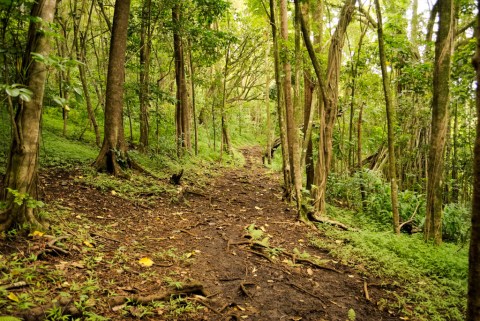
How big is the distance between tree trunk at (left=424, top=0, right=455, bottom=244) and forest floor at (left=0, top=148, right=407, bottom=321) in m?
2.20

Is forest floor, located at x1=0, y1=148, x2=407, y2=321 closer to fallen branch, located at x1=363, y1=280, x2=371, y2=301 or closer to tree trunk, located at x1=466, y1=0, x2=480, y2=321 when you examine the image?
fallen branch, located at x1=363, y1=280, x2=371, y2=301

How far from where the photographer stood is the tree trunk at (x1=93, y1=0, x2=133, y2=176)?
7.58 m

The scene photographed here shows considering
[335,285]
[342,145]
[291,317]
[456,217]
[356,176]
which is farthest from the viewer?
[342,145]

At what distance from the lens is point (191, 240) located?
5176 millimetres

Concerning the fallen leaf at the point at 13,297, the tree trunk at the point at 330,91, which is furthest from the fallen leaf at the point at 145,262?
the tree trunk at the point at 330,91

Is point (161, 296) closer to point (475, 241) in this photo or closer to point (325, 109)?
point (475, 241)

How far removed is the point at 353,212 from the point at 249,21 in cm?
1138

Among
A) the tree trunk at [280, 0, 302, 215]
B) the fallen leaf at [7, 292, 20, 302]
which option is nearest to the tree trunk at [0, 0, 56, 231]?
the fallen leaf at [7, 292, 20, 302]

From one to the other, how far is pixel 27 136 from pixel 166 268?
2187 mm

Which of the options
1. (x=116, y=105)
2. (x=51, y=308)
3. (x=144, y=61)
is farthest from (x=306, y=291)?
(x=144, y=61)

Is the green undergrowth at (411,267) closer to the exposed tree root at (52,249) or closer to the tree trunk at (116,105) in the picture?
the exposed tree root at (52,249)

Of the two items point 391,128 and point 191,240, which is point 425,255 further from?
point 191,240

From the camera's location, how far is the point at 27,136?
11.6ft

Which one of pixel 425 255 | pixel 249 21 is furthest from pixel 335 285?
pixel 249 21
